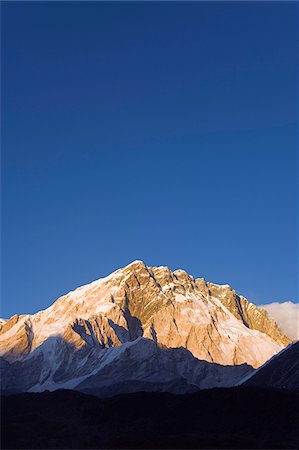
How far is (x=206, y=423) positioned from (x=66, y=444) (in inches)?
1049

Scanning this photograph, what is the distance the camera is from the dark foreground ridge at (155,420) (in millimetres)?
101750

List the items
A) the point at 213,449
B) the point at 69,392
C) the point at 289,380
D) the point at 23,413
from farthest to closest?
the point at 289,380 < the point at 69,392 < the point at 23,413 < the point at 213,449

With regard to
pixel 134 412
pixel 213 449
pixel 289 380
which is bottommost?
pixel 213 449

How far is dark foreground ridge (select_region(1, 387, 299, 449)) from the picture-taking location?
101750 mm

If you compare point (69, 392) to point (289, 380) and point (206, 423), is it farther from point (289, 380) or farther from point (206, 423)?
point (289, 380)

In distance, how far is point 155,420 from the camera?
4798 inches

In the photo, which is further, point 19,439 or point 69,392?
point 69,392

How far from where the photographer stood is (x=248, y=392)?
12794cm

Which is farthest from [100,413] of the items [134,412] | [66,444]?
[66,444]

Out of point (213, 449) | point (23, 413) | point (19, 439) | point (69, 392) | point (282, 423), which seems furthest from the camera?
point (69, 392)

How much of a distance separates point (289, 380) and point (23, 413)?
9163 cm

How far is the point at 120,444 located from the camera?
100m

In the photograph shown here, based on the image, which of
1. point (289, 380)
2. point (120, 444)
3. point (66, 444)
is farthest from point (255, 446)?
point (289, 380)

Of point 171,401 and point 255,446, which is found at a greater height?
point 171,401
